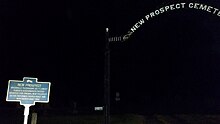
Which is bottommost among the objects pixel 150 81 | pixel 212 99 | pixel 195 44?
pixel 212 99

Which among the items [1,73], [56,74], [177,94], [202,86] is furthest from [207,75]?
[1,73]

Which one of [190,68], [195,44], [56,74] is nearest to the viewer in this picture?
[195,44]

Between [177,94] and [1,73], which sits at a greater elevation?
[1,73]

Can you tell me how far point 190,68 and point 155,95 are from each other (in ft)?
15.3

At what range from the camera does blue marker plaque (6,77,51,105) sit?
8523 millimetres

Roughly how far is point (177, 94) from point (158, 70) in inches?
131

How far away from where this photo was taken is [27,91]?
8.70m

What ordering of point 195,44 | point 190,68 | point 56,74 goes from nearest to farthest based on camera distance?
point 195,44 < point 190,68 < point 56,74

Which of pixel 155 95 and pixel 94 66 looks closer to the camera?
pixel 94 66

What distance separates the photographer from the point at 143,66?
76.6 feet

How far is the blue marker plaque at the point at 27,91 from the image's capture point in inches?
336

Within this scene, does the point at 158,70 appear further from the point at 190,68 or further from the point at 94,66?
the point at 94,66

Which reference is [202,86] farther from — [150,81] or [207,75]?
[150,81]

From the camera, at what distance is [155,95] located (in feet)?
85.6
